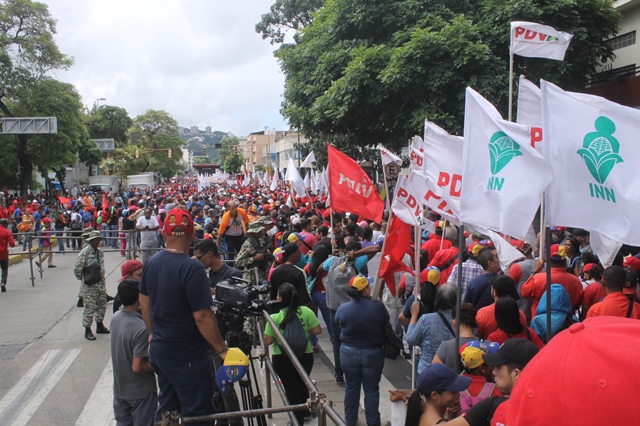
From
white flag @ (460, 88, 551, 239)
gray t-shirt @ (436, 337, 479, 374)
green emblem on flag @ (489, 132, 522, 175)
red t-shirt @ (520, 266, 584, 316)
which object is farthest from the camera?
red t-shirt @ (520, 266, 584, 316)

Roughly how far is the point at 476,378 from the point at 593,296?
3.15 m

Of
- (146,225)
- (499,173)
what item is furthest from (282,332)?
(146,225)

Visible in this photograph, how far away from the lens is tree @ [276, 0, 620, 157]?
647 inches

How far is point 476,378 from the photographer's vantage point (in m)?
4.14

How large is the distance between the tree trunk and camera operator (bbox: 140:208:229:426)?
34.9 metres

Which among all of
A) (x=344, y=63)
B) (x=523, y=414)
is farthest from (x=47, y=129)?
(x=523, y=414)

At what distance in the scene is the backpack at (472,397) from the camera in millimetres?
4031

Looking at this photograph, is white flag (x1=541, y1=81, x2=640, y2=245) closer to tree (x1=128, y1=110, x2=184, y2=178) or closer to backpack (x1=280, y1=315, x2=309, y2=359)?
backpack (x1=280, y1=315, x2=309, y2=359)

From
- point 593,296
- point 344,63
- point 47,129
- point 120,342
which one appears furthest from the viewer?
point 47,129

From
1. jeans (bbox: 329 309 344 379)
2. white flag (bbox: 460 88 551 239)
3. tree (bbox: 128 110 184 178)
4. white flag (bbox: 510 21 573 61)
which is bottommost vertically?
jeans (bbox: 329 309 344 379)

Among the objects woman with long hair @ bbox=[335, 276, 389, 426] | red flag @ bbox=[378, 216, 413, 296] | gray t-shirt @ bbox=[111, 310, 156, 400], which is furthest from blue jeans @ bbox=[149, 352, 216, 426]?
red flag @ bbox=[378, 216, 413, 296]

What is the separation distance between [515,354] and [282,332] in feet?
9.78

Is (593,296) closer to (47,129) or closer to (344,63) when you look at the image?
(344,63)

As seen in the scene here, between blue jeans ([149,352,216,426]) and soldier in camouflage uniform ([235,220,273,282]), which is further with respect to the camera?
soldier in camouflage uniform ([235,220,273,282])
